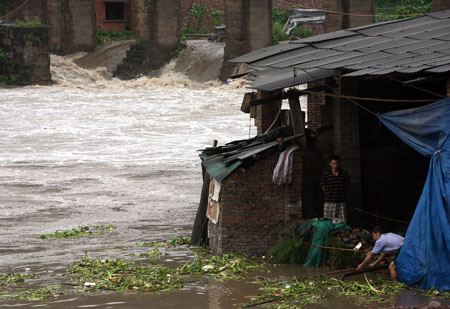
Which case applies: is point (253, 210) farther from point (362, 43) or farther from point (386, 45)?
point (362, 43)

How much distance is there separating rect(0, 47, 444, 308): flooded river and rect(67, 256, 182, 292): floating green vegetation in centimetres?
25

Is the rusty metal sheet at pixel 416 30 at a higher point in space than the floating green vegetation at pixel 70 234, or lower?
higher

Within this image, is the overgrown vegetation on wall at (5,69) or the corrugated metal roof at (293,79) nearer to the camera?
the corrugated metal roof at (293,79)

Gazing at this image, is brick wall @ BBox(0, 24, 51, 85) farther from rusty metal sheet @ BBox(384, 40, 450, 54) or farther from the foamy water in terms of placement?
rusty metal sheet @ BBox(384, 40, 450, 54)

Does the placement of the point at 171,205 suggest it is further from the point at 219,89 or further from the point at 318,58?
the point at 219,89

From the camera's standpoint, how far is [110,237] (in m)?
14.4

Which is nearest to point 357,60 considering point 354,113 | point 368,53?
point 368,53

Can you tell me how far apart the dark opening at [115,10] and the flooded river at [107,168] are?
296 inches

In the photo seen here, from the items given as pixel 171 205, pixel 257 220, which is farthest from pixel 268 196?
pixel 171 205

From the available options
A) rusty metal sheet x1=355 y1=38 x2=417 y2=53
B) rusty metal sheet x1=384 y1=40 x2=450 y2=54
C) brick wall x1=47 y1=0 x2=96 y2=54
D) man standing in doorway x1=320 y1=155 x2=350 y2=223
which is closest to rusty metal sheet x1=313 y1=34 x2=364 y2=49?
rusty metal sheet x1=355 y1=38 x2=417 y2=53

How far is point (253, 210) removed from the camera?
40.1ft

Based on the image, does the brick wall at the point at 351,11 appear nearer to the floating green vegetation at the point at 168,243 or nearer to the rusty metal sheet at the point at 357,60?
the floating green vegetation at the point at 168,243

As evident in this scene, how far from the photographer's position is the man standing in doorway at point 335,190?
12.2 meters

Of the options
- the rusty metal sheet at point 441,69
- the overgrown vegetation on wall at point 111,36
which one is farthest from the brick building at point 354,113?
the overgrown vegetation on wall at point 111,36
